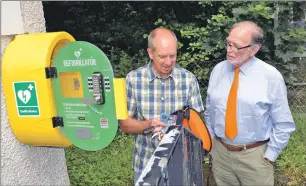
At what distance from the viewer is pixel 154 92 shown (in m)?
2.32

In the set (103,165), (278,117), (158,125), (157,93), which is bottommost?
(103,165)

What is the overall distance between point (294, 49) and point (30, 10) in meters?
5.06

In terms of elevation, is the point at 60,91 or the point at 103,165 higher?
the point at 60,91

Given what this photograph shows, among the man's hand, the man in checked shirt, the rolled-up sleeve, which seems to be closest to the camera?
the man's hand

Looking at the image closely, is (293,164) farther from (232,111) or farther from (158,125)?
(158,125)

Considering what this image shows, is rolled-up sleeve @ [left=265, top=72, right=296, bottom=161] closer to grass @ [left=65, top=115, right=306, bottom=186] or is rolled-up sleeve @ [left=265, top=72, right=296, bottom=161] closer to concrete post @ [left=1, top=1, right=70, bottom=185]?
concrete post @ [left=1, top=1, right=70, bottom=185]

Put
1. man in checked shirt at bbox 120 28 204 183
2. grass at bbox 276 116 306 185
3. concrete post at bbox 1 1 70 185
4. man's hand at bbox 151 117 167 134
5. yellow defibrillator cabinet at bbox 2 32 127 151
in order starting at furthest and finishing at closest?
grass at bbox 276 116 306 185, man in checked shirt at bbox 120 28 204 183, man's hand at bbox 151 117 167 134, concrete post at bbox 1 1 70 185, yellow defibrillator cabinet at bbox 2 32 127 151

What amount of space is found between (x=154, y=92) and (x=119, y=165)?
227 cm

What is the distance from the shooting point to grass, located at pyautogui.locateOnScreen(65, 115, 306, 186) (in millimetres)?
4094

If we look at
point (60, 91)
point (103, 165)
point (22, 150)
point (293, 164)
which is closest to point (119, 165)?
point (103, 165)

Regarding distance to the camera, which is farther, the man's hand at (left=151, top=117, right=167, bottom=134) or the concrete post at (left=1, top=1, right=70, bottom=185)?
the man's hand at (left=151, top=117, right=167, bottom=134)

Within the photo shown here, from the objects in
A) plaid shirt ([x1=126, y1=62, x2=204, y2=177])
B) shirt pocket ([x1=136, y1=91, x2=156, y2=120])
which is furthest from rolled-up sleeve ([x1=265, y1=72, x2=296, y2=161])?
shirt pocket ([x1=136, y1=91, x2=156, y2=120])

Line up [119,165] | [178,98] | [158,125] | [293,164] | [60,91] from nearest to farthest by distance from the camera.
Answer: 1. [60,91]
2. [158,125]
3. [178,98]
4. [293,164]
5. [119,165]

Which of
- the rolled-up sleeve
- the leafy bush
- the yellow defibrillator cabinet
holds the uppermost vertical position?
the yellow defibrillator cabinet
